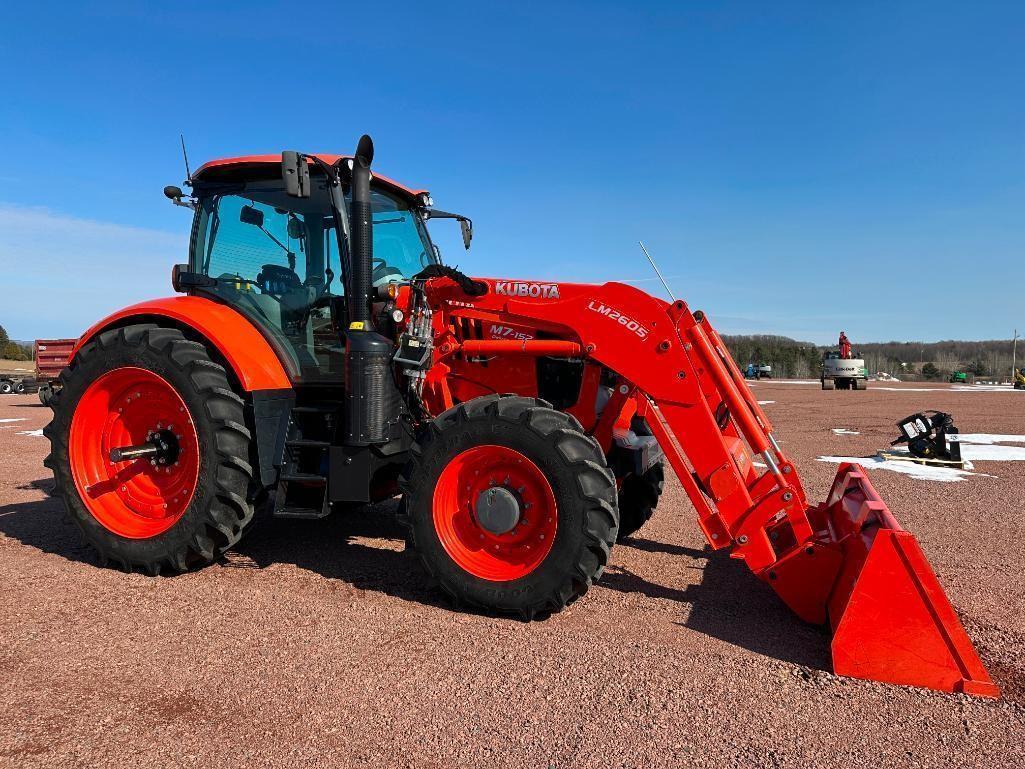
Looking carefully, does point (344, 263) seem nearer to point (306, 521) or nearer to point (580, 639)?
point (306, 521)

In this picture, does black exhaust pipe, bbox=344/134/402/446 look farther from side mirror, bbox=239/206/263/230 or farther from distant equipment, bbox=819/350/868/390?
distant equipment, bbox=819/350/868/390

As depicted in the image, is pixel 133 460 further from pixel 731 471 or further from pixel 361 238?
pixel 731 471

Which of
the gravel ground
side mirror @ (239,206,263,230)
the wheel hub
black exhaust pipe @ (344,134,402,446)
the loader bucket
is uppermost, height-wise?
side mirror @ (239,206,263,230)

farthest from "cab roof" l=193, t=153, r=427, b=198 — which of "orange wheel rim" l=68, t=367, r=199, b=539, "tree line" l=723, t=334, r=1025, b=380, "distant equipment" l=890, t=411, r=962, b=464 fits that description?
"tree line" l=723, t=334, r=1025, b=380

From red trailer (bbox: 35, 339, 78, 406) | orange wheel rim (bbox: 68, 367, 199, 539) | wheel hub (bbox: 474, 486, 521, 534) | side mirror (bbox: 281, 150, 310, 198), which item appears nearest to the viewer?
wheel hub (bbox: 474, 486, 521, 534)

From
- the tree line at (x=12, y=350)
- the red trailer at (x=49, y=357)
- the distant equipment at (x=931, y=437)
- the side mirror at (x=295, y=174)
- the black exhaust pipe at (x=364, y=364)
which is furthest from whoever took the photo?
the tree line at (x=12, y=350)

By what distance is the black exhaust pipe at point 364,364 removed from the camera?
13.4ft

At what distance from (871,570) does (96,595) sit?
422cm

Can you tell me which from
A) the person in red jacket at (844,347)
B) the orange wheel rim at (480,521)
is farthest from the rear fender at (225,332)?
the person in red jacket at (844,347)

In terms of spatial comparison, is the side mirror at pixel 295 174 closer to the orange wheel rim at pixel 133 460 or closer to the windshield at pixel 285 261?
the windshield at pixel 285 261

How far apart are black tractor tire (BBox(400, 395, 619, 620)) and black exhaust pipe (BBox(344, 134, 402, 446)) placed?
40 cm

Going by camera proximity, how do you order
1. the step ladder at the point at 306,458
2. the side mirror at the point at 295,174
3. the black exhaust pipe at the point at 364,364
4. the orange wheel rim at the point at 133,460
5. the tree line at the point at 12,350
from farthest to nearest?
the tree line at the point at 12,350
the orange wheel rim at the point at 133,460
the step ladder at the point at 306,458
the black exhaust pipe at the point at 364,364
the side mirror at the point at 295,174

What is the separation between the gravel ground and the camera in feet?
8.00

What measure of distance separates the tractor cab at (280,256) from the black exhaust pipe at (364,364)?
41 cm
